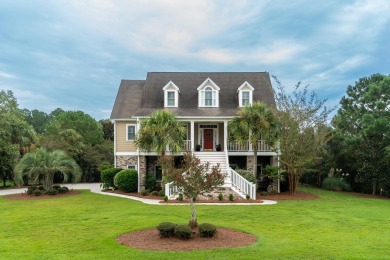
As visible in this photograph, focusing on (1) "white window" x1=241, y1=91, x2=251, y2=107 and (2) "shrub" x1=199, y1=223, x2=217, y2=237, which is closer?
(2) "shrub" x1=199, y1=223, x2=217, y2=237

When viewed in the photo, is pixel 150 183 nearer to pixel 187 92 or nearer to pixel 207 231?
pixel 187 92

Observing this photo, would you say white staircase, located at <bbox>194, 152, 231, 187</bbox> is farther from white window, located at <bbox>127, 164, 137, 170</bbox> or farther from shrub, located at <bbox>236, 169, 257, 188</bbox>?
white window, located at <bbox>127, 164, 137, 170</bbox>

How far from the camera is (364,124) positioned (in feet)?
89.9

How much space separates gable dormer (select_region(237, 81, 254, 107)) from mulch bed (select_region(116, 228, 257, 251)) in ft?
56.4

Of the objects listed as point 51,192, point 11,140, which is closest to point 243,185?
point 51,192

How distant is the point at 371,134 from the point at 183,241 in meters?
21.4

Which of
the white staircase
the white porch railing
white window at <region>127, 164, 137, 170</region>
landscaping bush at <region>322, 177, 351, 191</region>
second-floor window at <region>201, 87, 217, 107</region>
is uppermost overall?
second-floor window at <region>201, 87, 217, 107</region>

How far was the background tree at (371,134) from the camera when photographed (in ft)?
87.4

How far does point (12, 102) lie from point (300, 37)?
32.2 metres

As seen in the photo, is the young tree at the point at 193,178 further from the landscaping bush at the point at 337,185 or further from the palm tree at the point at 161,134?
the landscaping bush at the point at 337,185

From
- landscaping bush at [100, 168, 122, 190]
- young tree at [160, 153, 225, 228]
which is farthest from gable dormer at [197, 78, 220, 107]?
young tree at [160, 153, 225, 228]

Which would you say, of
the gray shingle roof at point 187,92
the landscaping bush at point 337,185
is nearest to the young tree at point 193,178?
the gray shingle roof at point 187,92

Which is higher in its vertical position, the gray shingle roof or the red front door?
the gray shingle roof

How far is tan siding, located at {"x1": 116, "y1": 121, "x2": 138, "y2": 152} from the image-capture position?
28.4 meters
